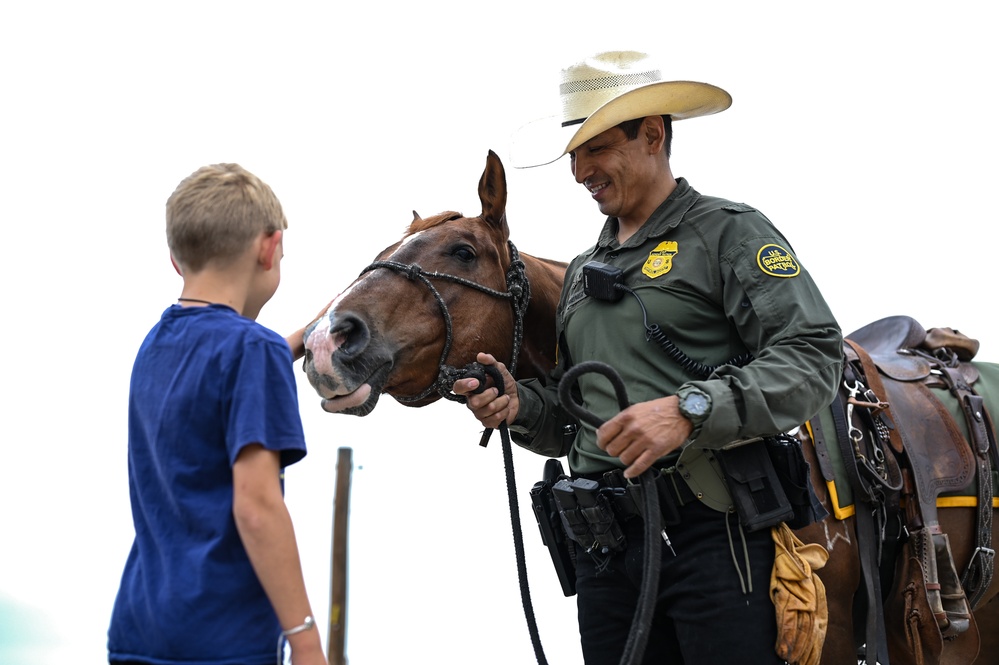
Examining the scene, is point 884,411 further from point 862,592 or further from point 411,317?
point 411,317

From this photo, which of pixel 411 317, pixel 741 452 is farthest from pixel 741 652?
pixel 411 317

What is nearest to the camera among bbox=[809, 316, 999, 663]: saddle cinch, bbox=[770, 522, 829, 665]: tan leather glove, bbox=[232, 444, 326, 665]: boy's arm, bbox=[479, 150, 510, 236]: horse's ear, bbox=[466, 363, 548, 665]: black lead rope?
bbox=[232, 444, 326, 665]: boy's arm

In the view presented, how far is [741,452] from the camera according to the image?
8.02 ft

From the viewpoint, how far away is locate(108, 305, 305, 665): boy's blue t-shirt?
165cm

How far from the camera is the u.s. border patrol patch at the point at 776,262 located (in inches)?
94.9

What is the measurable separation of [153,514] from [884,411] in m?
2.35

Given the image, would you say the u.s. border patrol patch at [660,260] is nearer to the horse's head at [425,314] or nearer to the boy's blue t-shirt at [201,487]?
the horse's head at [425,314]

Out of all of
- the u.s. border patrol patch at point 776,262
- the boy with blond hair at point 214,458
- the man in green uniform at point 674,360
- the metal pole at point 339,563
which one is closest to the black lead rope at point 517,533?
the man in green uniform at point 674,360

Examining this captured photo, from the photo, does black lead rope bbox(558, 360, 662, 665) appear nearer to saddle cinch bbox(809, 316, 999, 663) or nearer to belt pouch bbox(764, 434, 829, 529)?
belt pouch bbox(764, 434, 829, 529)

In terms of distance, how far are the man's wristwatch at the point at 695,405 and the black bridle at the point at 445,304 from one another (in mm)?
790

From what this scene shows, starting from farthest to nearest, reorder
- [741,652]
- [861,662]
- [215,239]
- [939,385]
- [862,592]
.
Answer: [939,385]
[861,662]
[862,592]
[741,652]
[215,239]

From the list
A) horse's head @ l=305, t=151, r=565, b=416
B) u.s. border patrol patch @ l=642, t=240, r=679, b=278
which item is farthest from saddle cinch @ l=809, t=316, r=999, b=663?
horse's head @ l=305, t=151, r=565, b=416

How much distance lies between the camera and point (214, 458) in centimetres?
172

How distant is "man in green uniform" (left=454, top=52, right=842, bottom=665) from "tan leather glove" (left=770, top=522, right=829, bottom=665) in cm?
3
